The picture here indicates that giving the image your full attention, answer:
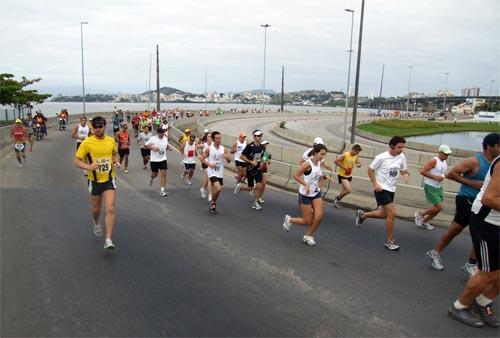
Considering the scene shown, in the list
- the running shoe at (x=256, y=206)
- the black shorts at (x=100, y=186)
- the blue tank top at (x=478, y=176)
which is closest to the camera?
the blue tank top at (x=478, y=176)

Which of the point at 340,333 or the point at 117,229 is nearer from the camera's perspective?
the point at 340,333

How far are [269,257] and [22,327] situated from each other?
3376 millimetres

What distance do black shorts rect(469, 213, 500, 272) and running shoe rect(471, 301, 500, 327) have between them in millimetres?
561

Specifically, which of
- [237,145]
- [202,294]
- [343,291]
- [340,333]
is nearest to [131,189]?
[237,145]

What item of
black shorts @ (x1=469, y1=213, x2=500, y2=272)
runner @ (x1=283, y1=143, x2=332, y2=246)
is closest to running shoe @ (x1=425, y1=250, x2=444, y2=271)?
black shorts @ (x1=469, y1=213, x2=500, y2=272)

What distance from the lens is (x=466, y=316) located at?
176 inches

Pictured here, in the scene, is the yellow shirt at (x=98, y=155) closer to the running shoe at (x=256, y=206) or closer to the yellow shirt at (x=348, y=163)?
the running shoe at (x=256, y=206)

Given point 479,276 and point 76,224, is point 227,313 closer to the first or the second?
point 479,276

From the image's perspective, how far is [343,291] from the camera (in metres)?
5.12

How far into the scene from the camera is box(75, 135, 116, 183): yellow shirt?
20.7 feet

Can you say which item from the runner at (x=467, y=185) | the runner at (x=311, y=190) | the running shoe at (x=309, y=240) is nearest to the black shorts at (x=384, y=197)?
the runner at (x=311, y=190)

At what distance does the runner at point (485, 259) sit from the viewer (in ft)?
13.4

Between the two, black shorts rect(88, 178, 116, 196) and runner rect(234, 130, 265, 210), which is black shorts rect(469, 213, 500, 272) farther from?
runner rect(234, 130, 265, 210)

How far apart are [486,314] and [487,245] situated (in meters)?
0.85
